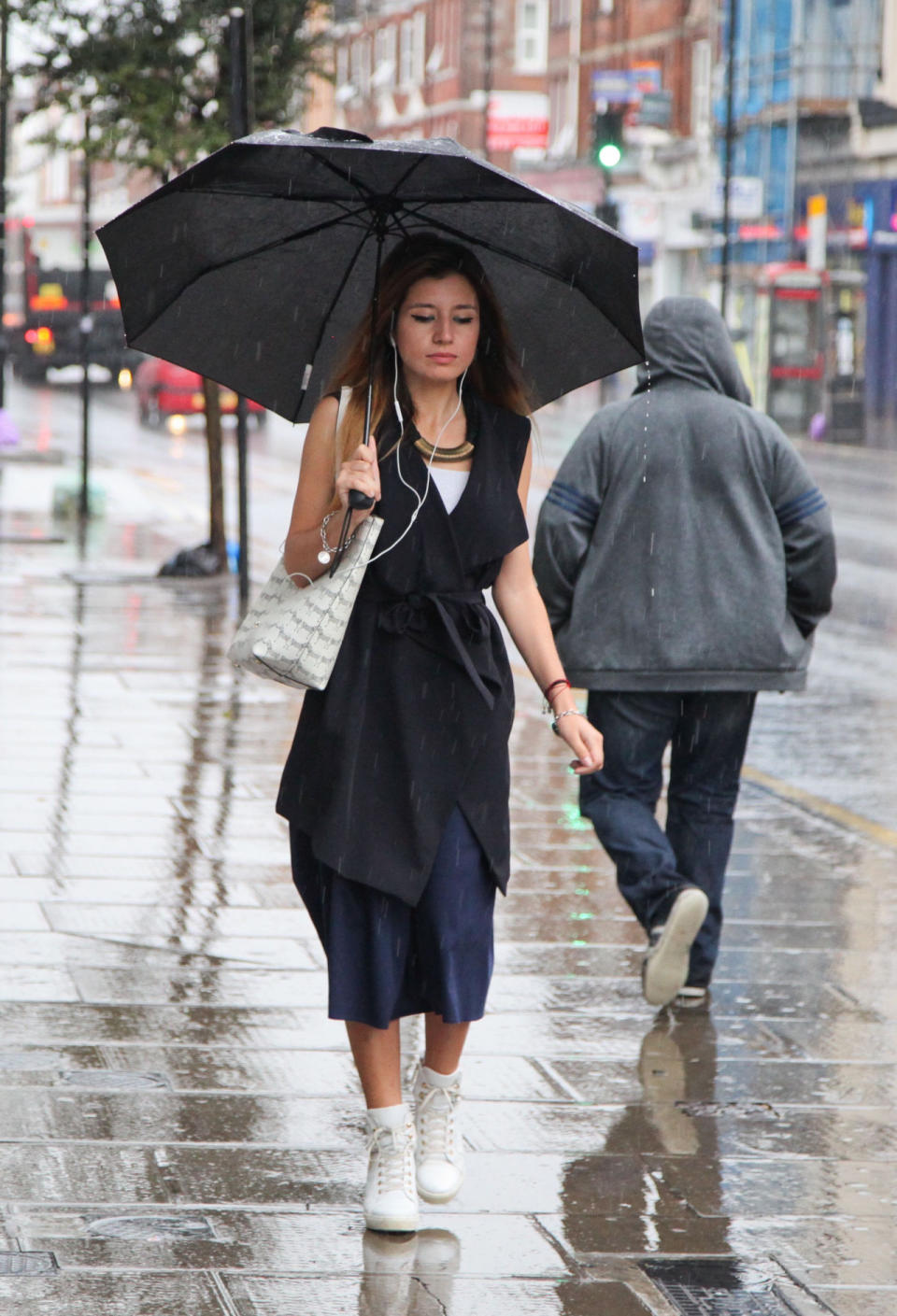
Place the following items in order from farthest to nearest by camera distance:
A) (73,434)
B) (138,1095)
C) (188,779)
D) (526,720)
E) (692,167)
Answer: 1. (692,167)
2. (73,434)
3. (526,720)
4. (188,779)
5. (138,1095)

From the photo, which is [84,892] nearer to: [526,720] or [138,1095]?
[138,1095]

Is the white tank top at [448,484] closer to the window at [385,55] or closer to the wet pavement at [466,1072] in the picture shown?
the wet pavement at [466,1072]

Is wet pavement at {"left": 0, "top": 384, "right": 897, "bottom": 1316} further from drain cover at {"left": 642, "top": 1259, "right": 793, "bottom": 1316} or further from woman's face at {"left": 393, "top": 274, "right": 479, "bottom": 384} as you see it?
woman's face at {"left": 393, "top": 274, "right": 479, "bottom": 384}

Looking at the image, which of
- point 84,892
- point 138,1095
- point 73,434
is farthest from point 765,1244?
point 73,434

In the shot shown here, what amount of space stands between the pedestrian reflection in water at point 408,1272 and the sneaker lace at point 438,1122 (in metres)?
0.17

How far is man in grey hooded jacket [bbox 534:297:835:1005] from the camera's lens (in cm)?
577

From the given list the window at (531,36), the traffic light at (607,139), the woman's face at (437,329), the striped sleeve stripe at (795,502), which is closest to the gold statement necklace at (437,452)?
the woman's face at (437,329)

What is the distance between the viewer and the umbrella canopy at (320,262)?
4.18 metres

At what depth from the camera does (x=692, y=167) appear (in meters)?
53.5

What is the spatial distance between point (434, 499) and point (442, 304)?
0.37 m

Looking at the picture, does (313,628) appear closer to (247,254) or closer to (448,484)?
(448,484)

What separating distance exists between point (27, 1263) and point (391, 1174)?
69 cm

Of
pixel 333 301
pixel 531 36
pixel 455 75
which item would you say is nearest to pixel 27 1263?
pixel 333 301

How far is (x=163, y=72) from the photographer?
603 inches
